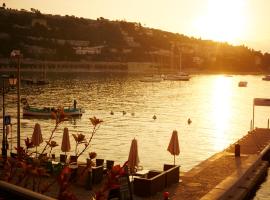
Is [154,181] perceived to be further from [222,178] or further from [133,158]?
[222,178]

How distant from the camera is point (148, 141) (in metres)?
45.1

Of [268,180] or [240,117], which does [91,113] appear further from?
[268,180]

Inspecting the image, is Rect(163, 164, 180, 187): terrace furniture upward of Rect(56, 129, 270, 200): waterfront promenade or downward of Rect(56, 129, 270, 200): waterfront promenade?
upward

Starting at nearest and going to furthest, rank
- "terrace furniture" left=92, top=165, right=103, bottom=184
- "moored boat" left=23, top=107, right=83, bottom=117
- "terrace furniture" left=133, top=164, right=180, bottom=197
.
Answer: "terrace furniture" left=133, top=164, right=180, bottom=197 < "terrace furniture" left=92, top=165, right=103, bottom=184 < "moored boat" left=23, top=107, right=83, bottom=117

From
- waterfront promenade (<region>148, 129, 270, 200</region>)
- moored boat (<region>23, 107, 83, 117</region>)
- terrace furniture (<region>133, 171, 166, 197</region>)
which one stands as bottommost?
moored boat (<region>23, 107, 83, 117</region>)

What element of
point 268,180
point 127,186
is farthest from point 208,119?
point 127,186

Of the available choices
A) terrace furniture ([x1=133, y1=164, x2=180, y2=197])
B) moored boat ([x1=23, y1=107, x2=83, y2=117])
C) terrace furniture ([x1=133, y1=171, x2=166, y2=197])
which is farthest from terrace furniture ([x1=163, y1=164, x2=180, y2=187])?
moored boat ([x1=23, y1=107, x2=83, y2=117])

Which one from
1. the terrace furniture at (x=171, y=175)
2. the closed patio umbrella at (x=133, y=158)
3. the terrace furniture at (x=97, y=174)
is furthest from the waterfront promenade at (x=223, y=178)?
→ the terrace furniture at (x=97, y=174)

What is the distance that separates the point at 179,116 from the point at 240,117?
11.1m

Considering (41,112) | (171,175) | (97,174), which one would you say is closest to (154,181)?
(171,175)

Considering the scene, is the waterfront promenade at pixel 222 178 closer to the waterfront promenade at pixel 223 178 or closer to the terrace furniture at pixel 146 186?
the waterfront promenade at pixel 223 178

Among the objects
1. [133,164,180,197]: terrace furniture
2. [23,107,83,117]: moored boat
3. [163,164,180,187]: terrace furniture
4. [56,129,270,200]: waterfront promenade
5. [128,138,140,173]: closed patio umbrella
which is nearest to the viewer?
[133,164,180,197]: terrace furniture

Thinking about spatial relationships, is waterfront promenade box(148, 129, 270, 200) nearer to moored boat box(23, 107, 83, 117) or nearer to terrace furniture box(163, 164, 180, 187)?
terrace furniture box(163, 164, 180, 187)

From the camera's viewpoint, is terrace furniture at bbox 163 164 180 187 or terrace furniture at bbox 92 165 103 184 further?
terrace furniture at bbox 163 164 180 187
